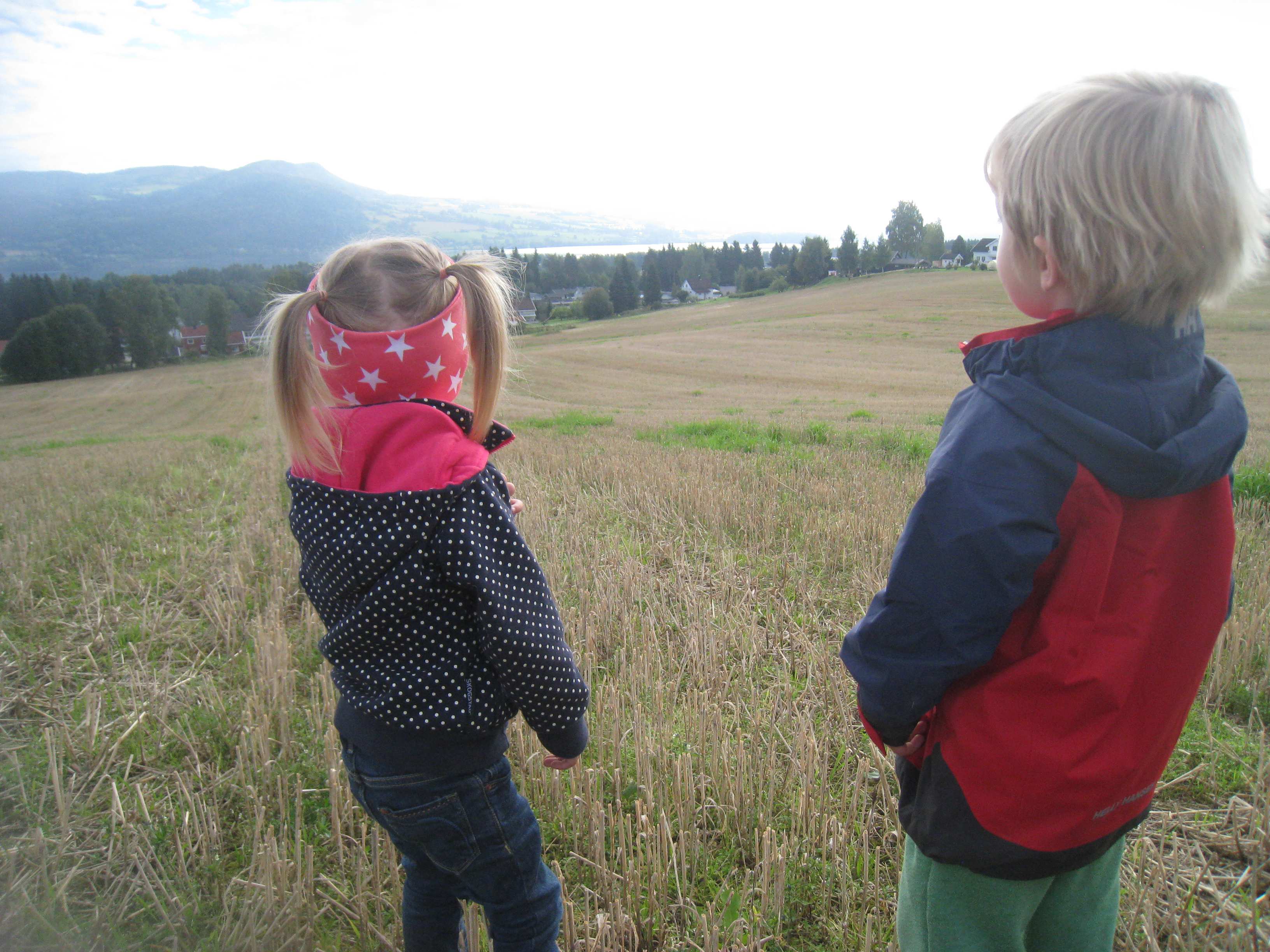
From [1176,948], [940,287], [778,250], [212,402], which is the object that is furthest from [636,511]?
[778,250]

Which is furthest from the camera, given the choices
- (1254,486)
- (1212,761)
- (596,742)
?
(1254,486)

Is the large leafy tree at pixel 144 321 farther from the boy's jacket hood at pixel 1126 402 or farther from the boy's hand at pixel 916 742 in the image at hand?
the boy's jacket hood at pixel 1126 402

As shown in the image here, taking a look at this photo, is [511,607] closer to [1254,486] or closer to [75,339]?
[1254,486]

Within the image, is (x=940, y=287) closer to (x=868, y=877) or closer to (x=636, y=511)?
(x=636, y=511)

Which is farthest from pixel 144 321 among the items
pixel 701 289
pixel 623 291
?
pixel 701 289

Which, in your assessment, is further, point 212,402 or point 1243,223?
point 212,402

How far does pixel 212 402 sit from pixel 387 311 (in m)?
37.5

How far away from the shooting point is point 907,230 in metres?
94.8

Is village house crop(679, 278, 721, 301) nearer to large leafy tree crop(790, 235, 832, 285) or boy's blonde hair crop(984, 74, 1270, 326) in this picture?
large leafy tree crop(790, 235, 832, 285)

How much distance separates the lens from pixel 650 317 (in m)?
67.7

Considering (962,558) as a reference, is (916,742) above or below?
below

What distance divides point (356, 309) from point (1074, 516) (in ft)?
5.00

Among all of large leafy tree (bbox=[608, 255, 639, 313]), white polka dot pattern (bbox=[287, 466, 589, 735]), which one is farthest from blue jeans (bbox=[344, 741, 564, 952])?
large leafy tree (bbox=[608, 255, 639, 313])

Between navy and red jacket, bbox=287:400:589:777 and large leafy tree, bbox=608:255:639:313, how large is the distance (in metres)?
76.1
